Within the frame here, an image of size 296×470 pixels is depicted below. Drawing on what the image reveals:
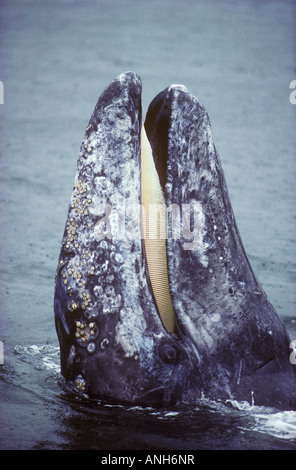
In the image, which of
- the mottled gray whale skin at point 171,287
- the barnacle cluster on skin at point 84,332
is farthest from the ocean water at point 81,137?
the barnacle cluster on skin at point 84,332

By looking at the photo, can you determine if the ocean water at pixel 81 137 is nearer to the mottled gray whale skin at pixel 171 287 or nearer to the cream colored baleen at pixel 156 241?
the mottled gray whale skin at pixel 171 287

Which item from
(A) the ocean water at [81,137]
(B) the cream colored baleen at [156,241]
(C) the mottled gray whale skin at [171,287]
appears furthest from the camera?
(B) the cream colored baleen at [156,241]

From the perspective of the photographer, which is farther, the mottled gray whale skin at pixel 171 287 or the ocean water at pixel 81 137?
the mottled gray whale skin at pixel 171 287

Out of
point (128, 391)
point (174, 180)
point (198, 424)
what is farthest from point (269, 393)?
point (174, 180)

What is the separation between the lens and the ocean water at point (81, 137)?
11.8 ft

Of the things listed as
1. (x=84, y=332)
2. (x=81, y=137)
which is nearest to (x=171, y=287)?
(x=84, y=332)

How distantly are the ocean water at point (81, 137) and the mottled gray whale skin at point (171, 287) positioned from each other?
15 cm

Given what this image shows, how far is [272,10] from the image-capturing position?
15.0 metres

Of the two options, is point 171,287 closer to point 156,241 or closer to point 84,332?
point 156,241

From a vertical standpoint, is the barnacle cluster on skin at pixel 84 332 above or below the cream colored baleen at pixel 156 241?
below

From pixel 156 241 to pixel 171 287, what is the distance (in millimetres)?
277

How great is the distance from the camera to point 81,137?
10.5 metres

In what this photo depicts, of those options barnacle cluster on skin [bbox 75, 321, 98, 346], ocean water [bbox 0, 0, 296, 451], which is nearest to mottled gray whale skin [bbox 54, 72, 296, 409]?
barnacle cluster on skin [bbox 75, 321, 98, 346]
